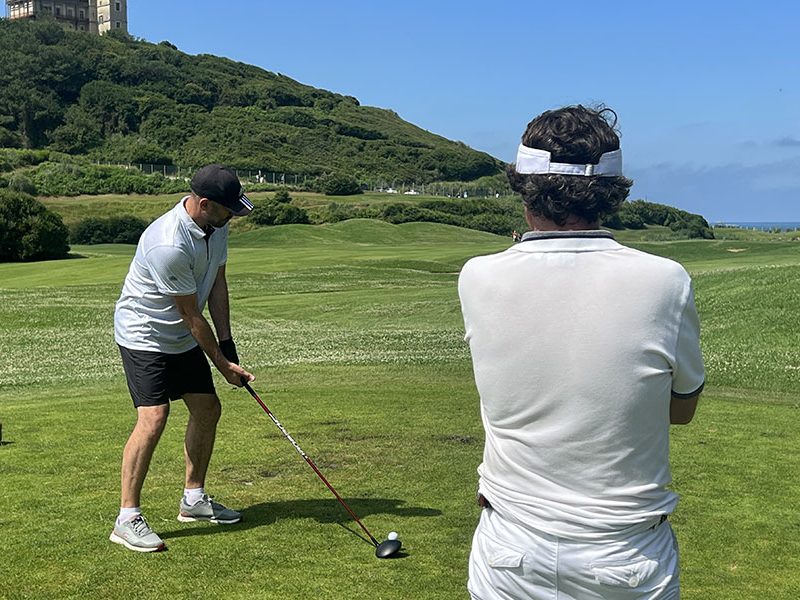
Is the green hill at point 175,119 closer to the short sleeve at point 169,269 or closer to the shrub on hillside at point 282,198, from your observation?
the shrub on hillside at point 282,198

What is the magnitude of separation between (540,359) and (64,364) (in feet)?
55.2

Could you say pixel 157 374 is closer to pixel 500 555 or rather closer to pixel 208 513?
pixel 208 513

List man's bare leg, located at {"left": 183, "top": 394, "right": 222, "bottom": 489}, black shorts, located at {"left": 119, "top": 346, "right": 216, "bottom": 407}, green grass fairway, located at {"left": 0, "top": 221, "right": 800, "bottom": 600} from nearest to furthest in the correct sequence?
green grass fairway, located at {"left": 0, "top": 221, "right": 800, "bottom": 600}
black shorts, located at {"left": 119, "top": 346, "right": 216, "bottom": 407}
man's bare leg, located at {"left": 183, "top": 394, "right": 222, "bottom": 489}

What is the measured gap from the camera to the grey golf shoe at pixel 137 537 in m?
5.66

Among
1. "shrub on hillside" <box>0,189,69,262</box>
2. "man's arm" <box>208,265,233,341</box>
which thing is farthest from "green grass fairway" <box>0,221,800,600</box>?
"shrub on hillside" <box>0,189,69,262</box>

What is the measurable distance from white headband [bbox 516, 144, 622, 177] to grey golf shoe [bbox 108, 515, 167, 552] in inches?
148

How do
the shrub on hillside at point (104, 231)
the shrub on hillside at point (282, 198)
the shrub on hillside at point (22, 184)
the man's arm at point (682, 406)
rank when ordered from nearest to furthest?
the man's arm at point (682, 406) → the shrub on hillside at point (104, 231) → the shrub on hillside at point (22, 184) → the shrub on hillside at point (282, 198)

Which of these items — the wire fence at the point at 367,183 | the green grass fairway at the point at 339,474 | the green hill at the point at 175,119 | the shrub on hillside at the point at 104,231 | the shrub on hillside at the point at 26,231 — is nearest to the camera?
the green grass fairway at the point at 339,474

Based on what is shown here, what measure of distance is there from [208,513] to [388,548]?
1480mm

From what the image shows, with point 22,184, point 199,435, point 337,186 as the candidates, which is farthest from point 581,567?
point 337,186

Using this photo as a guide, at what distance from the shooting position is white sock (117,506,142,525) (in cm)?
581

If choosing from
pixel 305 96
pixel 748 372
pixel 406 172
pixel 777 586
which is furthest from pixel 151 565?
pixel 305 96

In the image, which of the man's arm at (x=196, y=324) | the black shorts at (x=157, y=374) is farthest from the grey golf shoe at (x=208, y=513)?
the man's arm at (x=196, y=324)

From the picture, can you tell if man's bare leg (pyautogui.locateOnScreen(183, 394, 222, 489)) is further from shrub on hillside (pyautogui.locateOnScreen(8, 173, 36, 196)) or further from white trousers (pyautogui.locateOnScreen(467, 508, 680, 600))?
shrub on hillside (pyautogui.locateOnScreen(8, 173, 36, 196))
